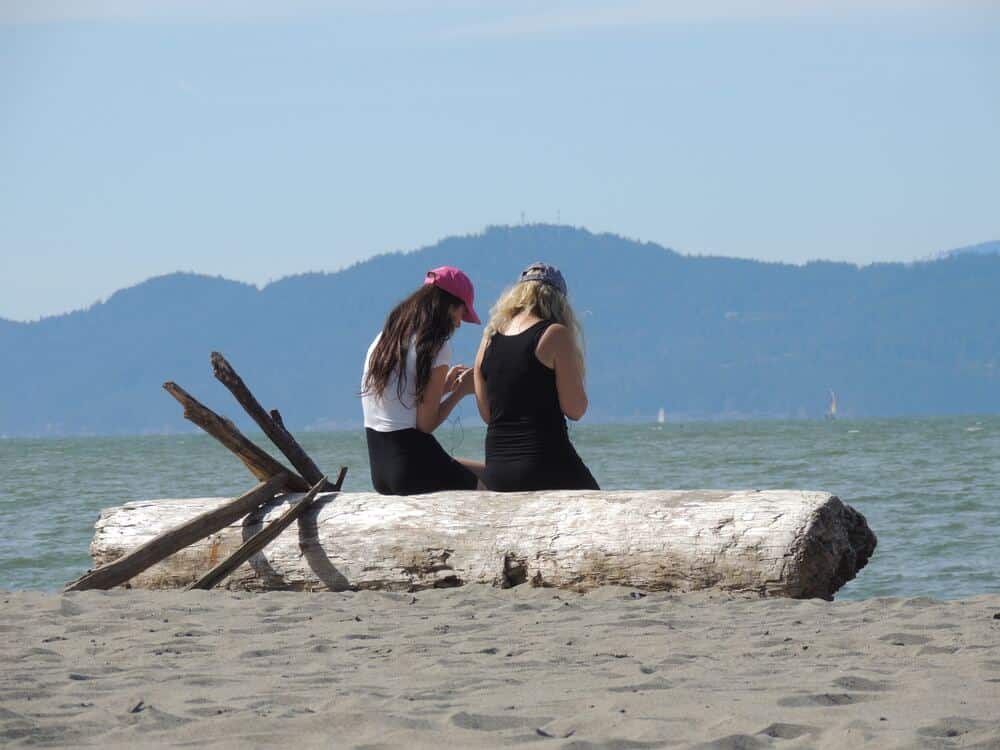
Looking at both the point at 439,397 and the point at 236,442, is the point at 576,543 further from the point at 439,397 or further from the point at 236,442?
the point at 236,442

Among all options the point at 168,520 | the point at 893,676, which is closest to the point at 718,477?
the point at 168,520

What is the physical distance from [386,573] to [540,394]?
124 cm

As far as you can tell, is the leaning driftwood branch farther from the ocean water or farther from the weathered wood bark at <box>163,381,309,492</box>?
the ocean water

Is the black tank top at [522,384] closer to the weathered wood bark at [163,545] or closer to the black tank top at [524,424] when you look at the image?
the black tank top at [524,424]

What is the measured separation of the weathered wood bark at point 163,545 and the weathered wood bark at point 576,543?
0.29 meters

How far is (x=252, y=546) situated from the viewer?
760 centimetres

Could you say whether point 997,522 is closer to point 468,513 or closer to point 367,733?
point 468,513

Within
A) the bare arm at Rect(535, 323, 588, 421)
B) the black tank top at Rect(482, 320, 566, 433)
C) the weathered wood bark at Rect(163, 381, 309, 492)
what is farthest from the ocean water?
the weathered wood bark at Rect(163, 381, 309, 492)

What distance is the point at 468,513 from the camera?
23.9 feet

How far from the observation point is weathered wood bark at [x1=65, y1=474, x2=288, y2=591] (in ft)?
24.6

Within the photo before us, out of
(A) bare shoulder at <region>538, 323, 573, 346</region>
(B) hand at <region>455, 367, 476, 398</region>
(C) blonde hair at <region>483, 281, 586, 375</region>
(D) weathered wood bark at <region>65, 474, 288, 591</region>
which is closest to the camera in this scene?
(A) bare shoulder at <region>538, 323, 573, 346</region>

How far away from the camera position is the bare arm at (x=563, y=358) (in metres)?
7.19

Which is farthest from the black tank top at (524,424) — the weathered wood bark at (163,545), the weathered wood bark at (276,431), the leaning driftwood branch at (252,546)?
the weathered wood bark at (163,545)

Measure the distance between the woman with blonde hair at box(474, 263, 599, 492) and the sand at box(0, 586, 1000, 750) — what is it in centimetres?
75
